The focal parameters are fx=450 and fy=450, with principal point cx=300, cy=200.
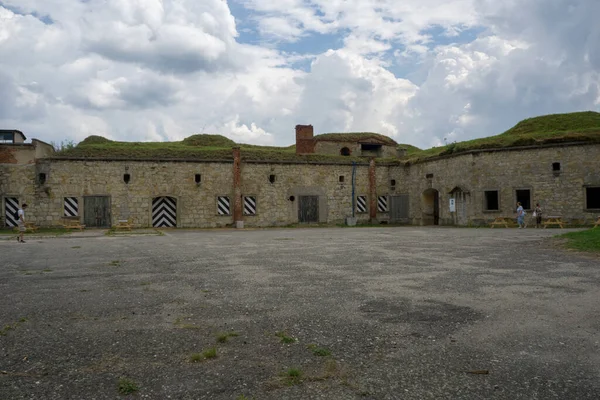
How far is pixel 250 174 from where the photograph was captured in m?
26.5

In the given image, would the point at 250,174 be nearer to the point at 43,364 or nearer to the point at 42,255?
the point at 42,255

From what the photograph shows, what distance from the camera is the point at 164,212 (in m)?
25.0

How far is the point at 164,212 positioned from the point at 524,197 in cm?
1924

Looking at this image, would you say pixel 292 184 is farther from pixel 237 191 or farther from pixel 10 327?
pixel 10 327

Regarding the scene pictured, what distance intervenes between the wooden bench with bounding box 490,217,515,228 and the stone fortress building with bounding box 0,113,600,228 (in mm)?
513

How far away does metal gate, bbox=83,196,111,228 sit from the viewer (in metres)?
23.7

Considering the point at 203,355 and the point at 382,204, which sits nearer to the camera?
the point at 203,355

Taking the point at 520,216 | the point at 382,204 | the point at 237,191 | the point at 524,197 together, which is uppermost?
the point at 237,191

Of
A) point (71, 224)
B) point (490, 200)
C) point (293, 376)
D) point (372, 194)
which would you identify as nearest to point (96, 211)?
point (71, 224)

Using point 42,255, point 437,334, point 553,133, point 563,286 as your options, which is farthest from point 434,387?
point 553,133

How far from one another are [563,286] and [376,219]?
22.0m

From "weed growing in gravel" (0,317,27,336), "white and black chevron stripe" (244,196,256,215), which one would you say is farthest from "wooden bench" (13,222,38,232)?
"weed growing in gravel" (0,317,27,336)

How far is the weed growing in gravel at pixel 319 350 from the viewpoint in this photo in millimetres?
3855

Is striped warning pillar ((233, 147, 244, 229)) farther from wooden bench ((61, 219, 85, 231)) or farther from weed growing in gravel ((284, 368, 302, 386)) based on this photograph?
weed growing in gravel ((284, 368, 302, 386))
